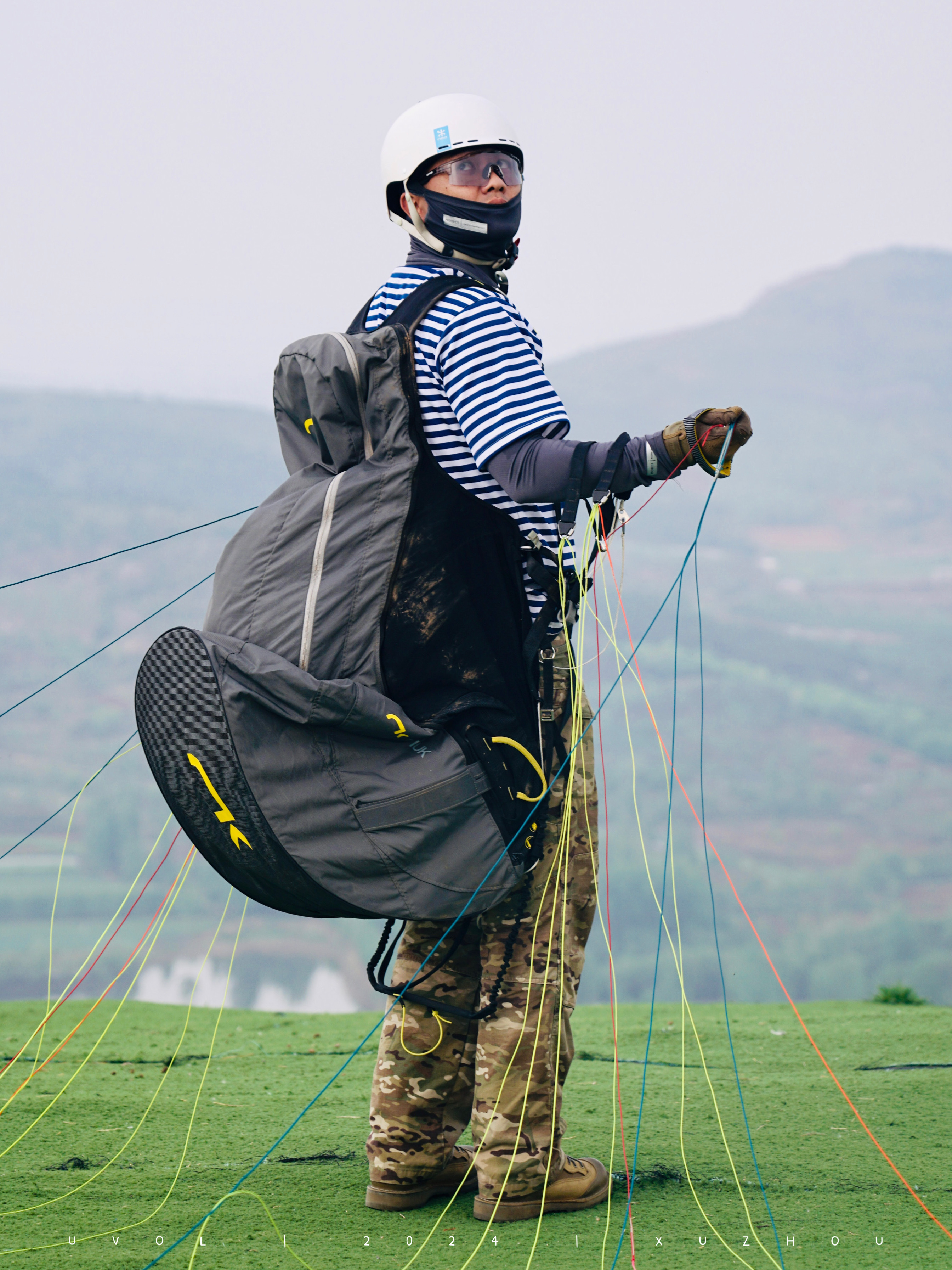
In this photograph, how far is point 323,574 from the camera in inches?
80.2

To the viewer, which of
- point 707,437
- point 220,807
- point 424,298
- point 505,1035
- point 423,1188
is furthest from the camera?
point 423,1188

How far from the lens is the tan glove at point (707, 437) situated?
1.88 meters

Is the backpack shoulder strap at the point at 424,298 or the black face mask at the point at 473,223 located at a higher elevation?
the black face mask at the point at 473,223

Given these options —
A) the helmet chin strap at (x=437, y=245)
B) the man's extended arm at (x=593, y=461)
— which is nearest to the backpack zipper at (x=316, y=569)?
the man's extended arm at (x=593, y=461)

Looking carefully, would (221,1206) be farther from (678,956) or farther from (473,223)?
(473,223)

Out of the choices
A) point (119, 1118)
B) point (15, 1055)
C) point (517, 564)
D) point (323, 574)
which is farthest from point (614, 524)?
point (15, 1055)

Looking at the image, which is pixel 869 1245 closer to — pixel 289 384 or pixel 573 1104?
pixel 573 1104

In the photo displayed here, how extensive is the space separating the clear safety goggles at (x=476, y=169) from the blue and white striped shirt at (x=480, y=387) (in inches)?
7.3

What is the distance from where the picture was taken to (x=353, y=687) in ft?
6.56

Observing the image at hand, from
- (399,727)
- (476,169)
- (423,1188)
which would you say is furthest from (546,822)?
(476,169)

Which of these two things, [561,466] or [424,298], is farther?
[424,298]

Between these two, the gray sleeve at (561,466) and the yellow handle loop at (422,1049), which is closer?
the gray sleeve at (561,466)

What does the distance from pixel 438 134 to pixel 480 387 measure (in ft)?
1.65

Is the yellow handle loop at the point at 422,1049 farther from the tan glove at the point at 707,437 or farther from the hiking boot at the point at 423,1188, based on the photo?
the tan glove at the point at 707,437
